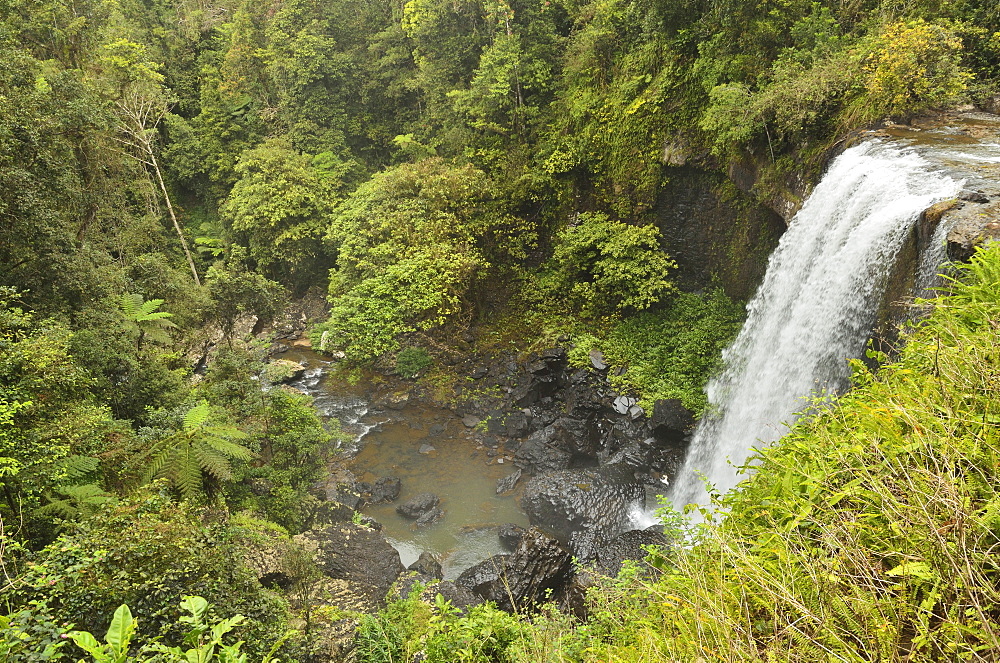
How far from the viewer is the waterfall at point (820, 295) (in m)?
6.73

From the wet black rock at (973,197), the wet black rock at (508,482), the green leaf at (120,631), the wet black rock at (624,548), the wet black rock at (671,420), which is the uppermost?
the wet black rock at (973,197)

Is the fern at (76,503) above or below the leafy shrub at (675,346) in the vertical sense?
above

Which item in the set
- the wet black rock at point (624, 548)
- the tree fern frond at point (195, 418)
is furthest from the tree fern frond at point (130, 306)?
the wet black rock at point (624, 548)

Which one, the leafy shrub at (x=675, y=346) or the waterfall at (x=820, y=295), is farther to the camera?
the leafy shrub at (x=675, y=346)

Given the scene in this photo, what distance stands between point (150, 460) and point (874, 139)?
440 inches

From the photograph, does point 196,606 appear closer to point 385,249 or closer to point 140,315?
point 140,315

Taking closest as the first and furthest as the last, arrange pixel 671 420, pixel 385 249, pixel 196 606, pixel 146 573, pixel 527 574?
1. pixel 196 606
2. pixel 146 573
3. pixel 527 574
4. pixel 671 420
5. pixel 385 249

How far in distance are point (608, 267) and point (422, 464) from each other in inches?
264

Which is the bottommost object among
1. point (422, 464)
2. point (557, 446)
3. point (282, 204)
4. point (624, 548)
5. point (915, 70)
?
point (422, 464)

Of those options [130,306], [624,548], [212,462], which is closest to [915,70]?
[624,548]

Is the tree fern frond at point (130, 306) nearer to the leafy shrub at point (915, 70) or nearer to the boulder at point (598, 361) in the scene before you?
the boulder at point (598, 361)

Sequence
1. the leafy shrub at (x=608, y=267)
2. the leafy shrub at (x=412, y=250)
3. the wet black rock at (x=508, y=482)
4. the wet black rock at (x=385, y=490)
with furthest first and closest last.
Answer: the leafy shrub at (x=412, y=250)
the leafy shrub at (x=608, y=267)
the wet black rock at (x=508, y=482)
the wet black rock at (x=385, y=490)

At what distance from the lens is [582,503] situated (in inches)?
422

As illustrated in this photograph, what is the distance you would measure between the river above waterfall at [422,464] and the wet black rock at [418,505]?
0.14 meters
